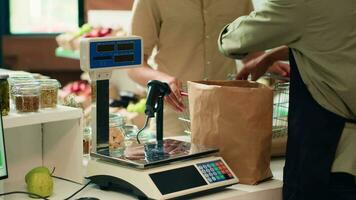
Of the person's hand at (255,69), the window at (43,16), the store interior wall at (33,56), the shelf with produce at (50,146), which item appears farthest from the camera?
the store interior wall at (33,56)

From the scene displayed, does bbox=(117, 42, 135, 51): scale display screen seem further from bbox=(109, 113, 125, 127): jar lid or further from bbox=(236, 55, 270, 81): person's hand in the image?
bbox=(236, 55, 270, 81): person's hand

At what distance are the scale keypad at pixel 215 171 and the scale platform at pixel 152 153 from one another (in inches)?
1.4

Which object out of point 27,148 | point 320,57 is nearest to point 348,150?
point 320,57

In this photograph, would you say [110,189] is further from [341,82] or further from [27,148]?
[341,82]

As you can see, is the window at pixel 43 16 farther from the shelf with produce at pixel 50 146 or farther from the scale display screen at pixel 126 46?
the scale display screen at pixel 126 46

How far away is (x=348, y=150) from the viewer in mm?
1825

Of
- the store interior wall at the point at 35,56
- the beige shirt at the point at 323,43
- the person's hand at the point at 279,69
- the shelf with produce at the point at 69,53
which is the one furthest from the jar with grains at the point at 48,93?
the store interior wall at the point at 35,56

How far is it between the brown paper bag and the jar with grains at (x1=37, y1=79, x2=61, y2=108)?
398mm

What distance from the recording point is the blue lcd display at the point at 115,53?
1851 mm

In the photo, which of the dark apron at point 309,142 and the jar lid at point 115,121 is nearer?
the dark apron at point 309,142

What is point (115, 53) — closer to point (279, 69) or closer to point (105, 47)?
point (105, 47)

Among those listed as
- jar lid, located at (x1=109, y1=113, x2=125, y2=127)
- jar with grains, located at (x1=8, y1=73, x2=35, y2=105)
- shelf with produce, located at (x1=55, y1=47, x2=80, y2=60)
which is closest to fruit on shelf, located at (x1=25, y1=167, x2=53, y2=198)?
jar with grains, located at (x1=8, y1=73, x2=35, y2=105)

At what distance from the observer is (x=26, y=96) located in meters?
1.84

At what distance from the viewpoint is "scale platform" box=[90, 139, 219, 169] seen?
5.90ft
